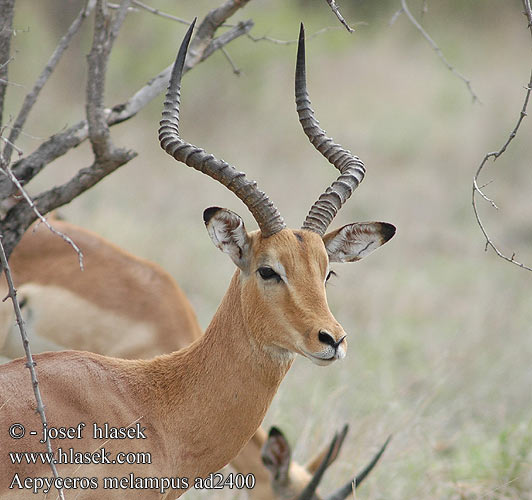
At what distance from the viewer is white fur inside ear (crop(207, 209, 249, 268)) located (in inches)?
144

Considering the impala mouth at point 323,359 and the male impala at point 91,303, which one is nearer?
the impala mouth at point 323,359

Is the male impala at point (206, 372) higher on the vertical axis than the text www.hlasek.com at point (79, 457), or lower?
higher

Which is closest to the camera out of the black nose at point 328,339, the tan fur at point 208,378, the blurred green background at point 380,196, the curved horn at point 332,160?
the black nose at point 328,339

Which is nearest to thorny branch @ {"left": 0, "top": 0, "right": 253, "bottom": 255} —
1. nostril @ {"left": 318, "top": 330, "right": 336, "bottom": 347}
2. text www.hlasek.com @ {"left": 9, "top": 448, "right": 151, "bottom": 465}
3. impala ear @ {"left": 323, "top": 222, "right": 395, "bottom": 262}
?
impala ear @ {"left": 323, "top": 222, "right": 395, "bottom": 262}

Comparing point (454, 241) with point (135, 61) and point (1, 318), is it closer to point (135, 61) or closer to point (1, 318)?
point (135, 61)

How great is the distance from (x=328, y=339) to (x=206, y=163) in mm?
916

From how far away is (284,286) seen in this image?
3.55 m

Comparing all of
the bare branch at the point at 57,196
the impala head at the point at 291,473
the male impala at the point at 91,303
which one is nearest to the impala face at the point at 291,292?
the bare branch at the point at 57,196

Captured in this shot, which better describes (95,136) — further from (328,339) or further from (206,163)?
(328,339)

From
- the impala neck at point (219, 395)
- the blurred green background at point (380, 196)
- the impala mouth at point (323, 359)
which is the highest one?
the impala mouth at point (323, 359)

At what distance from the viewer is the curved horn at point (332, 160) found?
12.4 feet

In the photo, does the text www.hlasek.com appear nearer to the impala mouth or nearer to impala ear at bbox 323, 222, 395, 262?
the impala mouth

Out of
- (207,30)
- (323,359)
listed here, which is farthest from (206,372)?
(207,30)

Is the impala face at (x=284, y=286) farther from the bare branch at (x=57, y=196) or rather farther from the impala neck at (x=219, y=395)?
the bare branch at (x=57, y=196)
